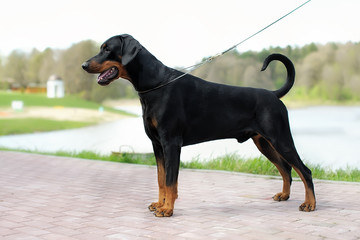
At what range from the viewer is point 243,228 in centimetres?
320

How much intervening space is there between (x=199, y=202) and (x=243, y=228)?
106cm

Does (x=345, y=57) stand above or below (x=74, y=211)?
above

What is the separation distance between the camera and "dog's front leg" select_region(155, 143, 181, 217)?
3.52 meters

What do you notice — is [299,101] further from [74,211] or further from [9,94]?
[9,94]

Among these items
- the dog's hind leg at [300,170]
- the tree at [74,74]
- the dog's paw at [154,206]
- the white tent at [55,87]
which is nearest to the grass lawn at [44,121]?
the white tent at [55,87]

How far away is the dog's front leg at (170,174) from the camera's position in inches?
139

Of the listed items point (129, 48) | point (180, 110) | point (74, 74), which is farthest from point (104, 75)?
point (74, 74)

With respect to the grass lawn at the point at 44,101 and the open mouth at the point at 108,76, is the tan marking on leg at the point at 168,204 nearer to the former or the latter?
the open mouth at the point at 108,76

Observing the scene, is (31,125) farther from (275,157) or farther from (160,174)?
(275,157)

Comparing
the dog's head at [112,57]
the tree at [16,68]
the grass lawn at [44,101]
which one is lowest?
the dog's head at [112,57]

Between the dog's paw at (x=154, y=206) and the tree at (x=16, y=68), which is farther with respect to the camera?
the tree at (x=16, y=68)

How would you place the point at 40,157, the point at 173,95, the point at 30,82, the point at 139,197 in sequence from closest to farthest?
the point at 173,95, the point at 139,197, the point at 40,157, the point at 30,82

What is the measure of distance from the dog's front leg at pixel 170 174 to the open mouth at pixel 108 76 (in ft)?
2.41

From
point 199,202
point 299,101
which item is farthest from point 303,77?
point 199,202
